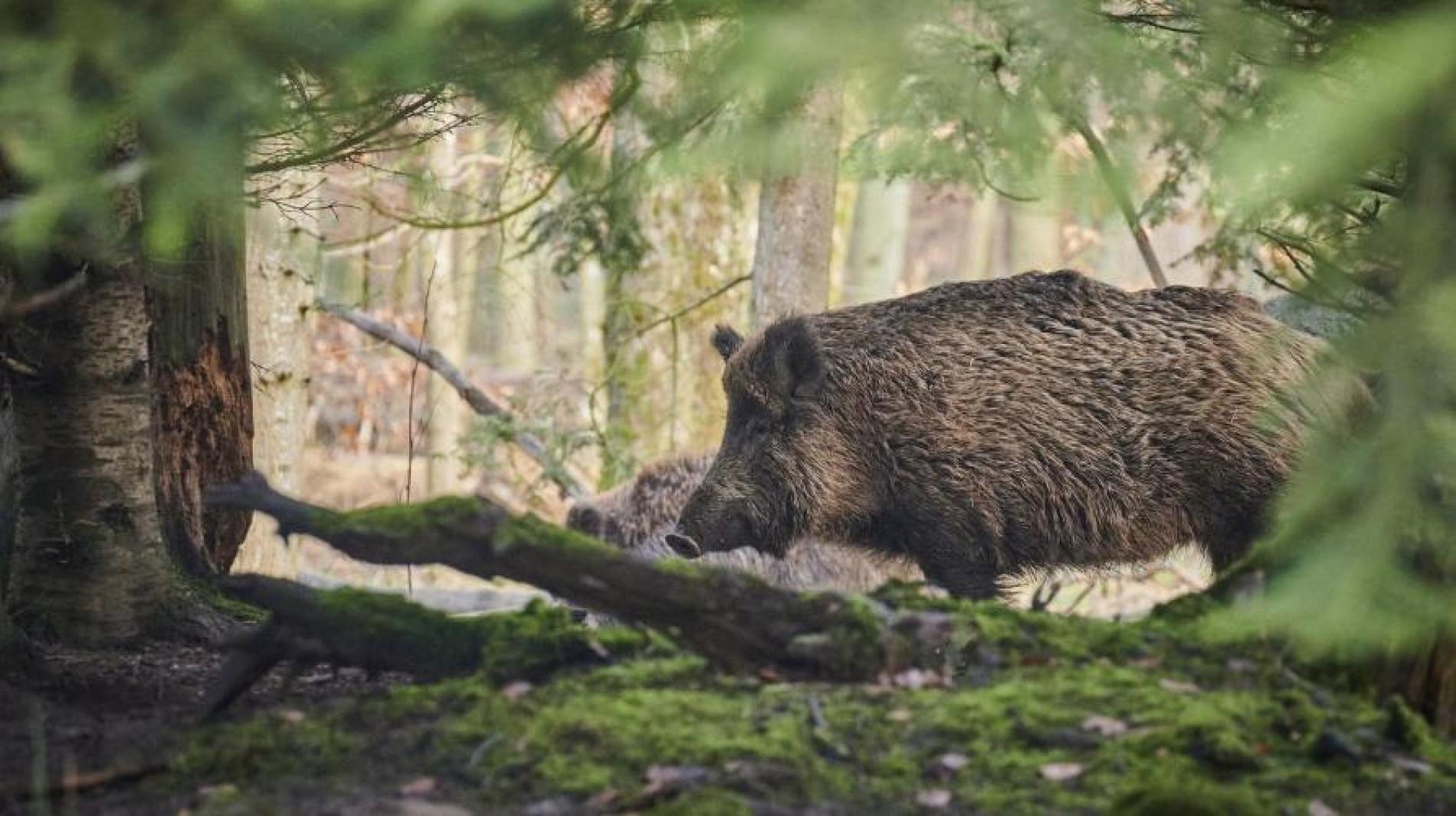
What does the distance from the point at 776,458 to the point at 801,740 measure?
12.0 ft

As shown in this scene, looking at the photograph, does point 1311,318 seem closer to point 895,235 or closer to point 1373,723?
point 1373,723

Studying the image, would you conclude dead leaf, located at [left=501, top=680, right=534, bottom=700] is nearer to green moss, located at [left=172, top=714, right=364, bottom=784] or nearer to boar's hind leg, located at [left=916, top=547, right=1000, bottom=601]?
green moss, located at [left=172, top=714, right=364, bottom=784]

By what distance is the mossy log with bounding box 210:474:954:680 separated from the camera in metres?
4.51

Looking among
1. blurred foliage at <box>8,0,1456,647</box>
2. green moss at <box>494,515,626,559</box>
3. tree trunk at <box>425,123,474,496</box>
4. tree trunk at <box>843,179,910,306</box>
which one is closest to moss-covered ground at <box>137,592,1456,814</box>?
blurred foliage at <box>8,0,1456,647</box>

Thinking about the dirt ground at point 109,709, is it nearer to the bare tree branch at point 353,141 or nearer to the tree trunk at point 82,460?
the tree trunk at point 82,460

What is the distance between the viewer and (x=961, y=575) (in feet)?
24.7

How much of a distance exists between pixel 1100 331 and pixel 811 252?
345cm

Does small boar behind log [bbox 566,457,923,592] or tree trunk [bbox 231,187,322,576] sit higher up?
tree trunk [bbox 231,187,322,576]

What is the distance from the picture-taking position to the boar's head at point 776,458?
25.6ft

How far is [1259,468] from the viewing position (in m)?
7.30

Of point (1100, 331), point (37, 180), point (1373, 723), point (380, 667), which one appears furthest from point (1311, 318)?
point (37, 180)

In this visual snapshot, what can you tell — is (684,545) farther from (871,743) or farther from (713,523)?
(871,743)

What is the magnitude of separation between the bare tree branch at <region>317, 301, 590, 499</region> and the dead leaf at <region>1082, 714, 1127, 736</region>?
6.92 m

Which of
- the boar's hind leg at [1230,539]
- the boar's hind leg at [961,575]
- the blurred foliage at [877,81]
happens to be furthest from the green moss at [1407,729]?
the boar's hind leg at [961,575]
